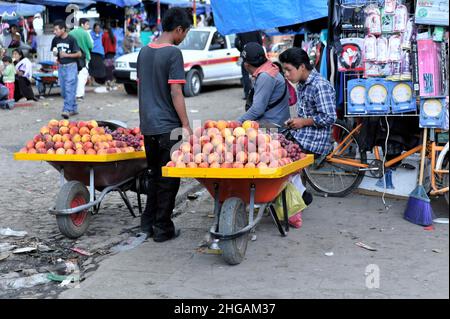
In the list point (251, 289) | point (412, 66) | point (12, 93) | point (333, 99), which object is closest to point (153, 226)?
point (251, 289)

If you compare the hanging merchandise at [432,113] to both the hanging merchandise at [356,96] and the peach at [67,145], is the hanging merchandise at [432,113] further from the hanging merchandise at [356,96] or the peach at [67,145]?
the peach at [67,145]

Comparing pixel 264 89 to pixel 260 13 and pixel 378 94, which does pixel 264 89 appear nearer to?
pixel 378 94

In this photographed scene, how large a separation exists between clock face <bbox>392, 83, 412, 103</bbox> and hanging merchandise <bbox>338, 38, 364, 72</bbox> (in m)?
0.46

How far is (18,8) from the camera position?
58.9 feet

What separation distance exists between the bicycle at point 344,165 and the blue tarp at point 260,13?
1.78 m

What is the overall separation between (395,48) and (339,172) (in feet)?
5.47

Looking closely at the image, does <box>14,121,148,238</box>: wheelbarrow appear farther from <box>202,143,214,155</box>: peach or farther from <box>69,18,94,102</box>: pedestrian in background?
<box>69,18,94,102</box>: pedestrian in background

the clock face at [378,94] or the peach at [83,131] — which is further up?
the clock face at [378,94]

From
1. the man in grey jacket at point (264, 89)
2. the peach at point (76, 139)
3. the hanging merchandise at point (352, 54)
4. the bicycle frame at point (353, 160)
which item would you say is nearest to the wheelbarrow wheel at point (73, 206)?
the peach at point (76, 139)

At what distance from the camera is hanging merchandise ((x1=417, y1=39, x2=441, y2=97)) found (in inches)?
257

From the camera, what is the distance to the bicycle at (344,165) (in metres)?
7.52

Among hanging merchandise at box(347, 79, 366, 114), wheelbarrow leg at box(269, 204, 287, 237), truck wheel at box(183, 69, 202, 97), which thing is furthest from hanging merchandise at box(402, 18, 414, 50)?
truck wheel at box(183, 69, 202, 97)

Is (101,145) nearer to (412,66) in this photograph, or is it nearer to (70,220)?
(70,220)

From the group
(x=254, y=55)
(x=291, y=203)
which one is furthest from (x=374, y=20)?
(x=291, y=203)
